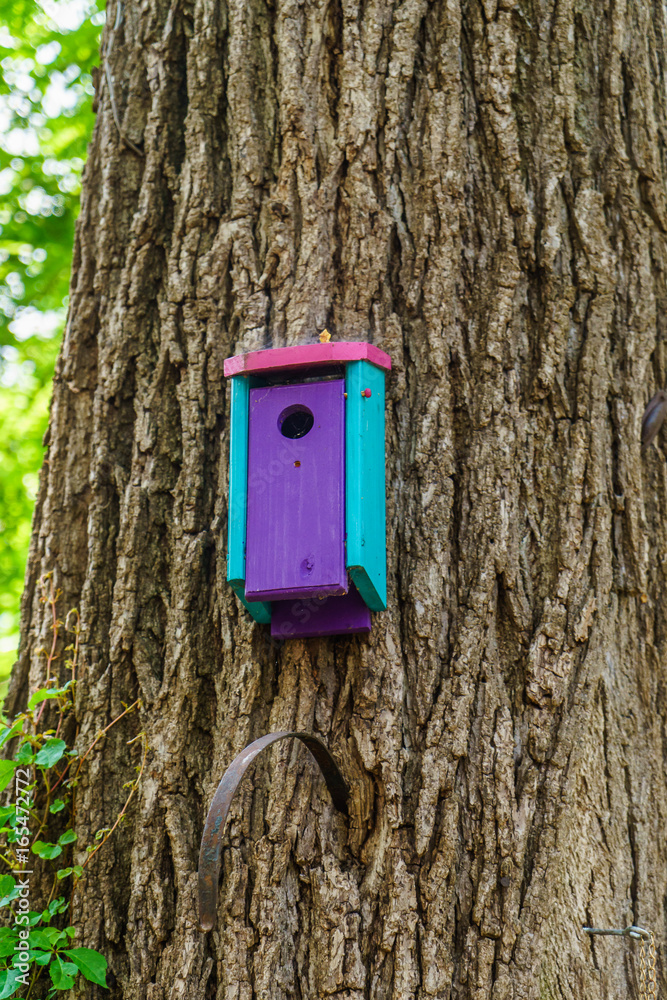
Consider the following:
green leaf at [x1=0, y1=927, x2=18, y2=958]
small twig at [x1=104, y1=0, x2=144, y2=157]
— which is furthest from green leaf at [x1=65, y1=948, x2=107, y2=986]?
small twig at [x1=104, y1=0, x2=144, y2=157]

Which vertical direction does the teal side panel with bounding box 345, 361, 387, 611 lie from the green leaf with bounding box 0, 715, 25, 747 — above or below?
above

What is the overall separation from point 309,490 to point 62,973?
118 centimetres

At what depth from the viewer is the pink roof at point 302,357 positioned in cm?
199

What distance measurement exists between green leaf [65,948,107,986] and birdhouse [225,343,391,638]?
0.82 metres

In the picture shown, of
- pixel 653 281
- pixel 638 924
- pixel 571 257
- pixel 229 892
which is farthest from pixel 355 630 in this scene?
pixel 653 281

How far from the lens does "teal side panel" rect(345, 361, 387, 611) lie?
1.92 metres

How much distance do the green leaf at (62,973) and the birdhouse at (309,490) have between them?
2.78 feet

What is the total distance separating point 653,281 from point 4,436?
5.37 metres

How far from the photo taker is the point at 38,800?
2283 mm

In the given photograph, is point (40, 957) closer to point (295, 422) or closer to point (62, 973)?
point (62, 973)

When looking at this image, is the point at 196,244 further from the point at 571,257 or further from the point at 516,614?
the point at 516,614

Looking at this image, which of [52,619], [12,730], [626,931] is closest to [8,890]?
[12,730]

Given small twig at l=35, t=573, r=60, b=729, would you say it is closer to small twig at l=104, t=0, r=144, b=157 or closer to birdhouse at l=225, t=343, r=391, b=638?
birdhouse at l=225, t=343, r=391, b=638

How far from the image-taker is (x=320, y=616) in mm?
2055
